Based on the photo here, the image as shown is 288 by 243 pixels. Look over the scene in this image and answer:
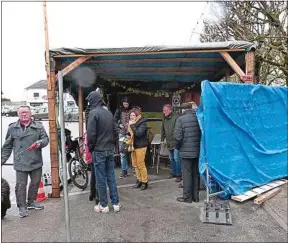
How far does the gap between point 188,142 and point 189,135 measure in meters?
0.12

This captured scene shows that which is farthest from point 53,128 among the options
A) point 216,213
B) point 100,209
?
point 216,213

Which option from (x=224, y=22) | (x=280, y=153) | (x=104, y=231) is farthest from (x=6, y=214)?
(x=224, y=22)

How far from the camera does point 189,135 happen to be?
5.01 meters

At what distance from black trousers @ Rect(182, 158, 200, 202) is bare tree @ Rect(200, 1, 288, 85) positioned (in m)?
7.23

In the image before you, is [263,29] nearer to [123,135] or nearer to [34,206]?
[123,135]

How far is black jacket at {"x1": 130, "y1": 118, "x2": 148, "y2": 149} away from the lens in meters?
5.66

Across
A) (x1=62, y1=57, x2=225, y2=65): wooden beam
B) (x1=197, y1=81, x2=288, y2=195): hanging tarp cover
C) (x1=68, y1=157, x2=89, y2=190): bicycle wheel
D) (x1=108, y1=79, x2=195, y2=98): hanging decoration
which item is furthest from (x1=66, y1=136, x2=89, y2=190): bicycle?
(x1=108, y1=79, x2=195, y2=98): hanging decoration

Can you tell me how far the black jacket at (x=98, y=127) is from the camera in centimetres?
450

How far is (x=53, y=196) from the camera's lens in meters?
5.57

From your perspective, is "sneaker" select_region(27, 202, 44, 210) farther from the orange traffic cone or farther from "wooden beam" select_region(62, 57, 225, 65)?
"wooden beam" select_region(62, 57, 225, 65)

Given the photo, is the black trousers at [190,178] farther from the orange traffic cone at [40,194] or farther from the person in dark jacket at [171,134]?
the orange traffic cone at [40,194]

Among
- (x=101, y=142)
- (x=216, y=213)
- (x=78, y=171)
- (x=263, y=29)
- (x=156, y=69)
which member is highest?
(x=263, y=29)

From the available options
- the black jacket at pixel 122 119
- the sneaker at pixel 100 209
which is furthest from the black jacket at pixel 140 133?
the black jacket at pixel 122 119

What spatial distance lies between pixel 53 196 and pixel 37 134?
143cm
